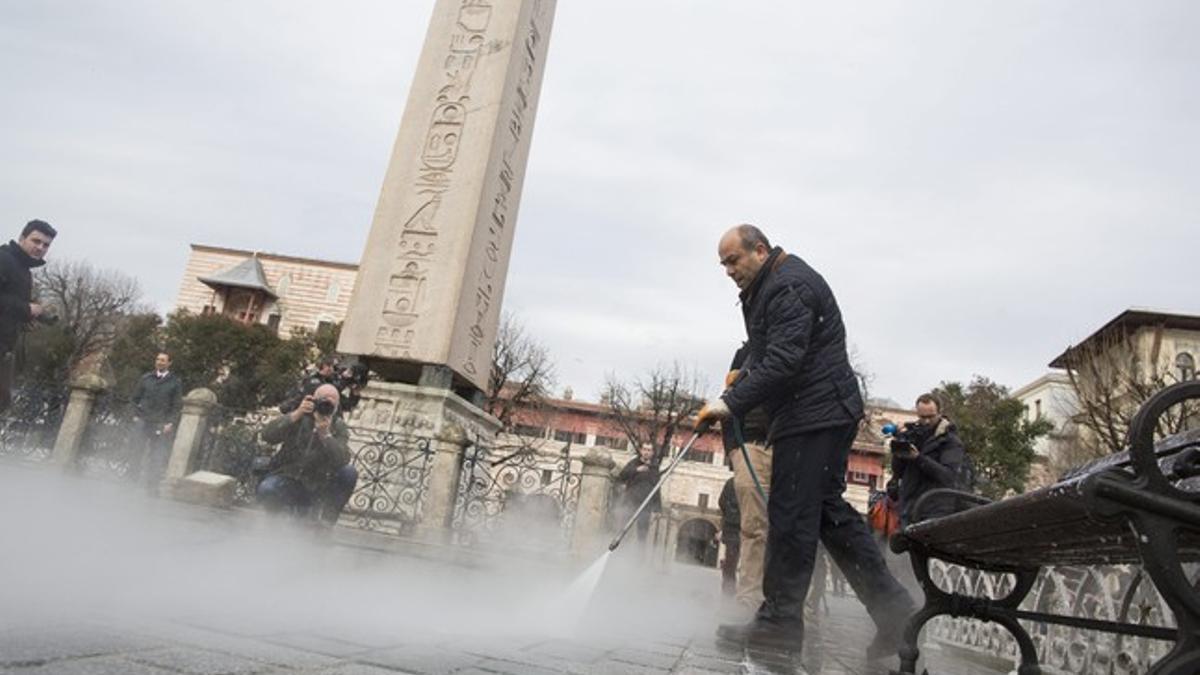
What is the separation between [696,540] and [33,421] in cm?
4667

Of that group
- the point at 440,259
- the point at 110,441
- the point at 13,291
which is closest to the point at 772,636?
the point at 13,291

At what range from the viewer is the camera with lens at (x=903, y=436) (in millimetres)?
6547

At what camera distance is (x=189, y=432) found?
33.1ft

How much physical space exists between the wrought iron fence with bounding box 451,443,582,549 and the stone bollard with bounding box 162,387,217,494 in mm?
3343

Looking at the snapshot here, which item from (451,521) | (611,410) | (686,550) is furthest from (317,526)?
(686,550)

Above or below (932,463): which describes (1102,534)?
below

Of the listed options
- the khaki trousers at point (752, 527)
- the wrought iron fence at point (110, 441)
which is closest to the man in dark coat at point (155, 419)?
the wrought iron fence at point (110, 441)

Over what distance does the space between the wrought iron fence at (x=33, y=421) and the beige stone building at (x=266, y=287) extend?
43.0 metres

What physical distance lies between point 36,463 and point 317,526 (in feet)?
24.8

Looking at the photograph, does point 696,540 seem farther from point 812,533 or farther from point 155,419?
point 812,533

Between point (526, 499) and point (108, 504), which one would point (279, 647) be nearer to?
point (108, 504)

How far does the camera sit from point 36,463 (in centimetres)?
1104

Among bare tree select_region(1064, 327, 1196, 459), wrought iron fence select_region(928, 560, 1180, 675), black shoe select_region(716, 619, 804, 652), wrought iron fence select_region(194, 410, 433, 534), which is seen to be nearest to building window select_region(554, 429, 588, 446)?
bare tree select_region(1064, 327, 1196, 459)

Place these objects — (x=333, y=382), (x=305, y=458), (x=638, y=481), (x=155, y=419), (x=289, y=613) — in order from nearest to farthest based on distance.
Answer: (x=289, y=613) < (x=305, y=458) < (x=333, y=382) < (x=155, y=419) < (x=638, y=481)
